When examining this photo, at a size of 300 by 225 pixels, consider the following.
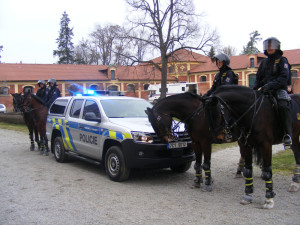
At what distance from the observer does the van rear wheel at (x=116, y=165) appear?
6.43m

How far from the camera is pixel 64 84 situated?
165ft

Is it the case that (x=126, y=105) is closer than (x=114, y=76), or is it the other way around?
(x=126, y=105)

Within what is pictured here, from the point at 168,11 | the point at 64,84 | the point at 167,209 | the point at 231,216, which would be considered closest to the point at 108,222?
the point at 167,209

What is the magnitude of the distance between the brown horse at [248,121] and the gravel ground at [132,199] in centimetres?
56

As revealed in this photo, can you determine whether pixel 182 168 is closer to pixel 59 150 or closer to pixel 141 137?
pixel 141 137

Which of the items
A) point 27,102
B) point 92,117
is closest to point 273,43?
point 92,117

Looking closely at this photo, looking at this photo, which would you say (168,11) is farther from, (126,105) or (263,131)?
(263,131)

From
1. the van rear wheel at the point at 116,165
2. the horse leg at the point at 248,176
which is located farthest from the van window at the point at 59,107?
the horse leg at the point at 248,176

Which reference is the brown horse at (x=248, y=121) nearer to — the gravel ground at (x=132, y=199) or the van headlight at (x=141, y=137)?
the gravel ground at (x=132, y=199)

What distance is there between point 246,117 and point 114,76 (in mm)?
50327

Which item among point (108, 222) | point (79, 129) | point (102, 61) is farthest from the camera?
point (102, 61)

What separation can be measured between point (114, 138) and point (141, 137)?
2.23 feet

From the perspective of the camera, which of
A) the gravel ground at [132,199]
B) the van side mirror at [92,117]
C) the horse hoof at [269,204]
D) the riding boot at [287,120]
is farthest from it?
the van side mirror at [92,117]

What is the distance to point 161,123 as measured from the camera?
595cm
